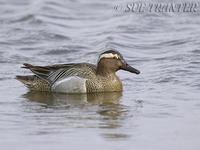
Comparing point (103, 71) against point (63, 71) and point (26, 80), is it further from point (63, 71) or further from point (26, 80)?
point (26, 80)

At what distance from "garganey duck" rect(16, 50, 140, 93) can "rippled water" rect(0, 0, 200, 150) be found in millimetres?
188

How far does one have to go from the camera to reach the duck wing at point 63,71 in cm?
1396

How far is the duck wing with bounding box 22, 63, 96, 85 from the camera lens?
13956mm

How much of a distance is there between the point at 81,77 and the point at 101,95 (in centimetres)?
46

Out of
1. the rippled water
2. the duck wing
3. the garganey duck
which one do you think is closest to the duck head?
the garganey duck

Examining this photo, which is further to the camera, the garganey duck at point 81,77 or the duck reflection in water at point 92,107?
the garganey duck at point 81,77

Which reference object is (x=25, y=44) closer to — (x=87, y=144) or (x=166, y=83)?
(x=166, y=83)

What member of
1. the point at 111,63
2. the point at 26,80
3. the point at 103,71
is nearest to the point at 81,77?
the point at 103,71

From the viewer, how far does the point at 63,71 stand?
1402 cm

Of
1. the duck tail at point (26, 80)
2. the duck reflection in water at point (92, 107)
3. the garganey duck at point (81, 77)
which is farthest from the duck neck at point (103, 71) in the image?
the duck tail at point (26, 80)

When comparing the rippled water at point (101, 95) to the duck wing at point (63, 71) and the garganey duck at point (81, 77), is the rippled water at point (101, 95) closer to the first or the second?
the garganey duck at point (81, 77)

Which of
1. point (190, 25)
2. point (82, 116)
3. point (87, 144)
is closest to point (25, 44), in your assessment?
point (190, 25)

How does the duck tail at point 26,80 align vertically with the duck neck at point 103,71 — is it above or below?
below

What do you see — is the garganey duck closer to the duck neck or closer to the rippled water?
the duck neck
